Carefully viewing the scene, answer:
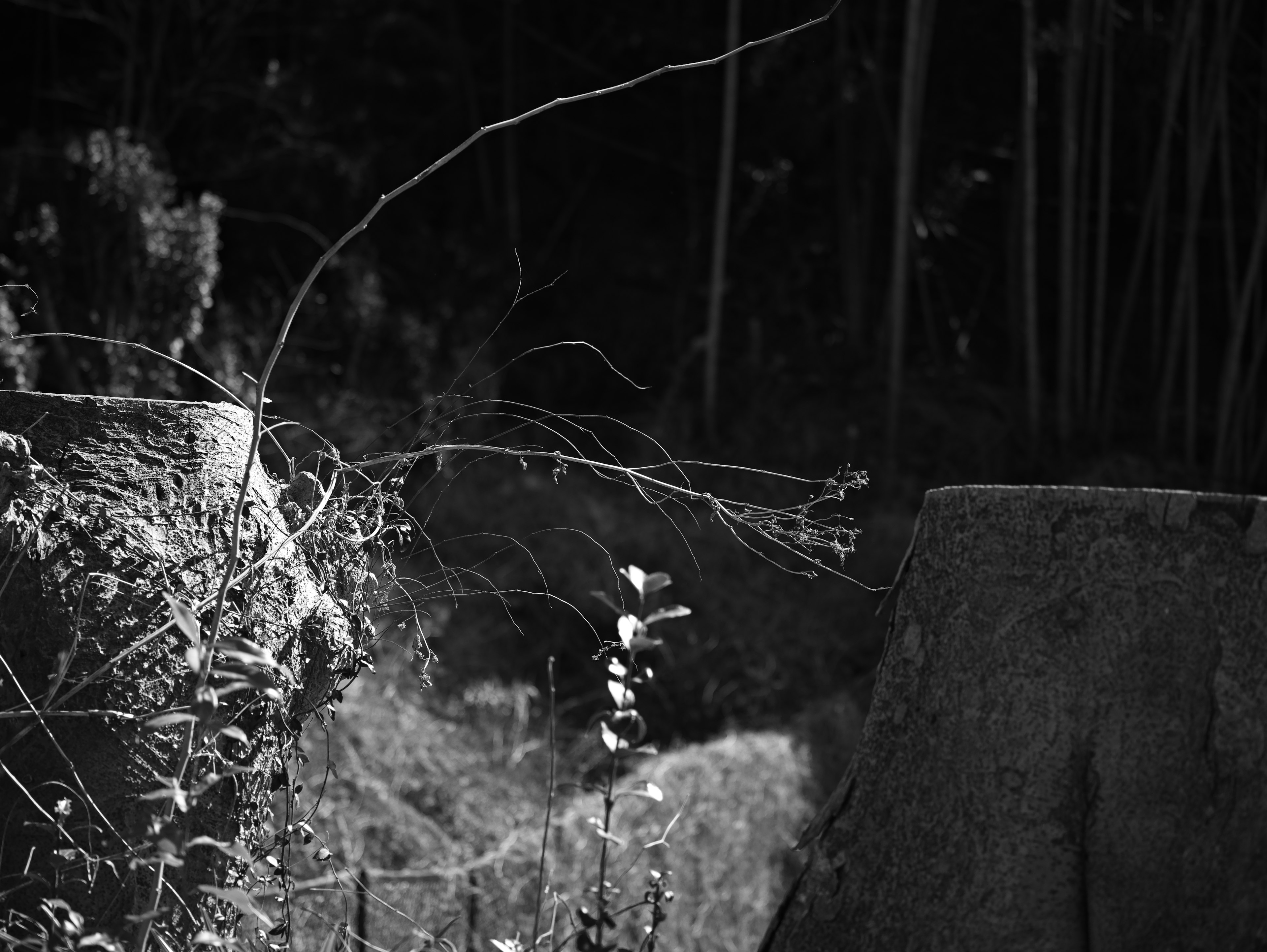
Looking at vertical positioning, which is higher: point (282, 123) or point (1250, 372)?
point (282, 123)

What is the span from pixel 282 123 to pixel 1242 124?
14.5 feet

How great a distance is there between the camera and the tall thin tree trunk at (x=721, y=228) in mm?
5527

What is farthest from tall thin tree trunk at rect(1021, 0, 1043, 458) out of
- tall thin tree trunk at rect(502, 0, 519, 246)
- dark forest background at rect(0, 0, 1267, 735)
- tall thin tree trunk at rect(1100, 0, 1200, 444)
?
tall thin tree trunk at rect(502, 0, 519, 246)

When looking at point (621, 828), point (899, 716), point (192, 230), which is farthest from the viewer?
point (192, 230)

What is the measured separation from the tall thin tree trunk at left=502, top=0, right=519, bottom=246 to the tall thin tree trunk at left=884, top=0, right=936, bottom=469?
1990 mm

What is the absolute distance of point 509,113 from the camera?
654 cm

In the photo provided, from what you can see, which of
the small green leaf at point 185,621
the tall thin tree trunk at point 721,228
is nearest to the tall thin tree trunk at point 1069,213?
the tall thin tree trunk at point 721,228

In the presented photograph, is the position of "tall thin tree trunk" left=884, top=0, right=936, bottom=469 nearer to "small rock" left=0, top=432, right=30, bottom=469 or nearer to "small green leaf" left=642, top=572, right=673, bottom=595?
"small green leaf" left=642, top=572, right=673, bottom=595

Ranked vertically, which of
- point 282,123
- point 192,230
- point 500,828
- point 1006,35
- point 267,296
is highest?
point 1006,35

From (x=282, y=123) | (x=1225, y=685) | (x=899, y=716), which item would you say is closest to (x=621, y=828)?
(x=899, y=716)

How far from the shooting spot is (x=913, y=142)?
5375 millimetres

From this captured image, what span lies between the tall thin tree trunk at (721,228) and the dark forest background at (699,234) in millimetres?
129

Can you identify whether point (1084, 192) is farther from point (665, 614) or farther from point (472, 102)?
point (665, 614)

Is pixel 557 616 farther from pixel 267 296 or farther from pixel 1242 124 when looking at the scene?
pixel 1242 124
